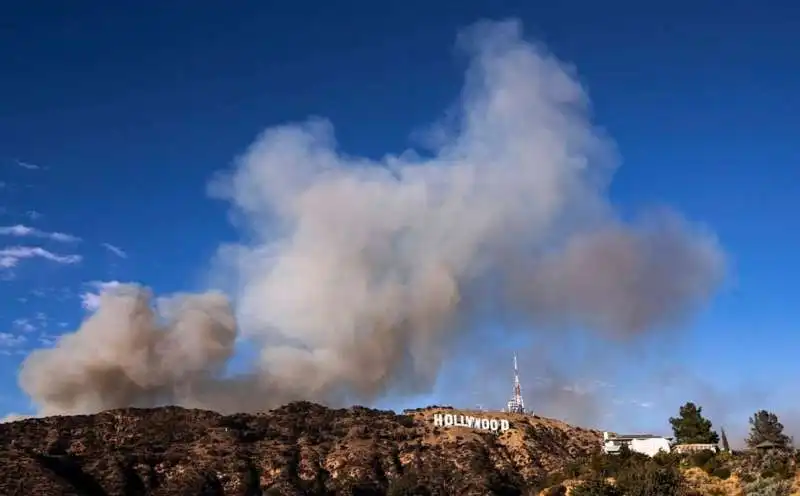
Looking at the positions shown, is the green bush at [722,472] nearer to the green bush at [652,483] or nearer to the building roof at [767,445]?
the green bush at [652,483]

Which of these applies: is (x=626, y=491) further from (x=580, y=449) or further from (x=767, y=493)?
(x=580, y=449)

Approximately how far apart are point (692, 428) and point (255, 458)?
93.9m

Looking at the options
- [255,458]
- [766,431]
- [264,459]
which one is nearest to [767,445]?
[766,431]

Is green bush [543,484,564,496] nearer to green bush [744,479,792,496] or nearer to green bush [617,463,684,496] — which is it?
green bush [617,463,684,496]

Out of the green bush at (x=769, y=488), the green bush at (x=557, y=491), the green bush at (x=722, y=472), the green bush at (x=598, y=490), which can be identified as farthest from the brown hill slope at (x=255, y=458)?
the green bush at (x=769, y=488)

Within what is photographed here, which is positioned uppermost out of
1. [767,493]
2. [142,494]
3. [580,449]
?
[580,449]

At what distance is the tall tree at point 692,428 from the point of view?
137625mm

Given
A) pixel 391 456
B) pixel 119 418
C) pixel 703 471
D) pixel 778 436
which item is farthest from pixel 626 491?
pixel 119 418

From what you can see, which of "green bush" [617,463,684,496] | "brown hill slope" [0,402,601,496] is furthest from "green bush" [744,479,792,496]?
"brown hill slope" [0,402,601,496]

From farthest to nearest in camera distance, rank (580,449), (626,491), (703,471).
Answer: (580,449) < (703,471) < (626,491)

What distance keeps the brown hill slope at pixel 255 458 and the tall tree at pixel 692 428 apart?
34151 millimetres

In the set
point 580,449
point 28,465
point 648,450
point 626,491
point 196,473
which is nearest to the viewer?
point 626,491

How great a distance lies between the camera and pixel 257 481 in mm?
167500

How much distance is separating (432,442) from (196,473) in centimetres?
5657
